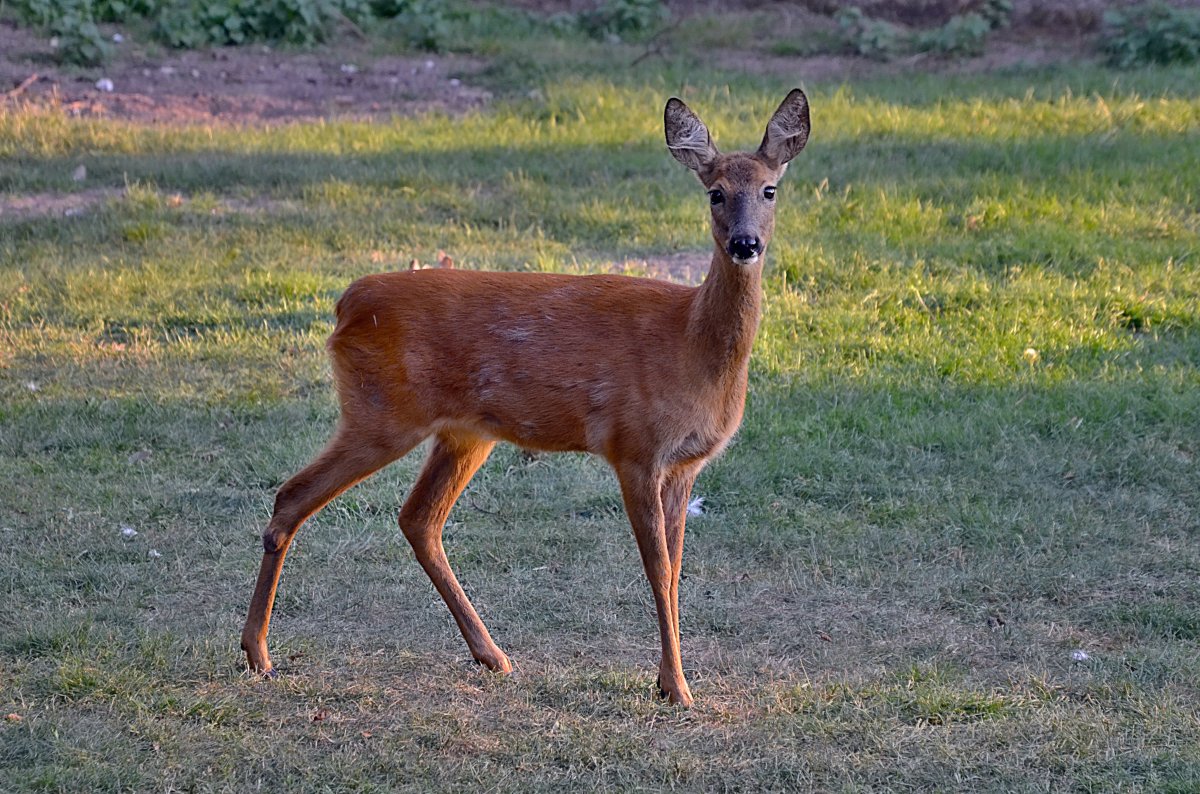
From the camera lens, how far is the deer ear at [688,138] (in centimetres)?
496

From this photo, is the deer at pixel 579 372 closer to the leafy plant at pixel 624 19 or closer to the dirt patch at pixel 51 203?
the dirt patch at pixel 51 203

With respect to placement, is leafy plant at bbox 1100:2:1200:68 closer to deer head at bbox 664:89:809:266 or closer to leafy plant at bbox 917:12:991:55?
leafy plant at bbox 917:12:991:55

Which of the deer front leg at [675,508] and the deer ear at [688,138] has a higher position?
the deer ear at [688,138]

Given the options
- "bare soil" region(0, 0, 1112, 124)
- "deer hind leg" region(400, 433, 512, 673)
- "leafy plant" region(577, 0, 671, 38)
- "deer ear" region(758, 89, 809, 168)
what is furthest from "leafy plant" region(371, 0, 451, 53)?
"deer ear" region(758, 89, 809, 168)

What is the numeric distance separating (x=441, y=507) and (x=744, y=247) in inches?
56.0

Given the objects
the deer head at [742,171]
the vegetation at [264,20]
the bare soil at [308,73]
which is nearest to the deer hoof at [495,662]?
the deer head at [742,171]

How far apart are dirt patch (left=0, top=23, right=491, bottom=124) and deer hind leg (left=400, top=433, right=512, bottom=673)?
7371 mm

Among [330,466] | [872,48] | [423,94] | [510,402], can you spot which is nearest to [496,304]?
[510,402]

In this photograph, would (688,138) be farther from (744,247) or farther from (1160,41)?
(1160,41)

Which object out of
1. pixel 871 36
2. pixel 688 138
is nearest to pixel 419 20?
pixel 871 36

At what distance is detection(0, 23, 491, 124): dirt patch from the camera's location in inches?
476

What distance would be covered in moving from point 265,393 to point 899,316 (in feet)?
11.2

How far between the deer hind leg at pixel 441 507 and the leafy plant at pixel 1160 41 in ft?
32.5

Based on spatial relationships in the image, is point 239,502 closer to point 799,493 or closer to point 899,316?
point 799,493
